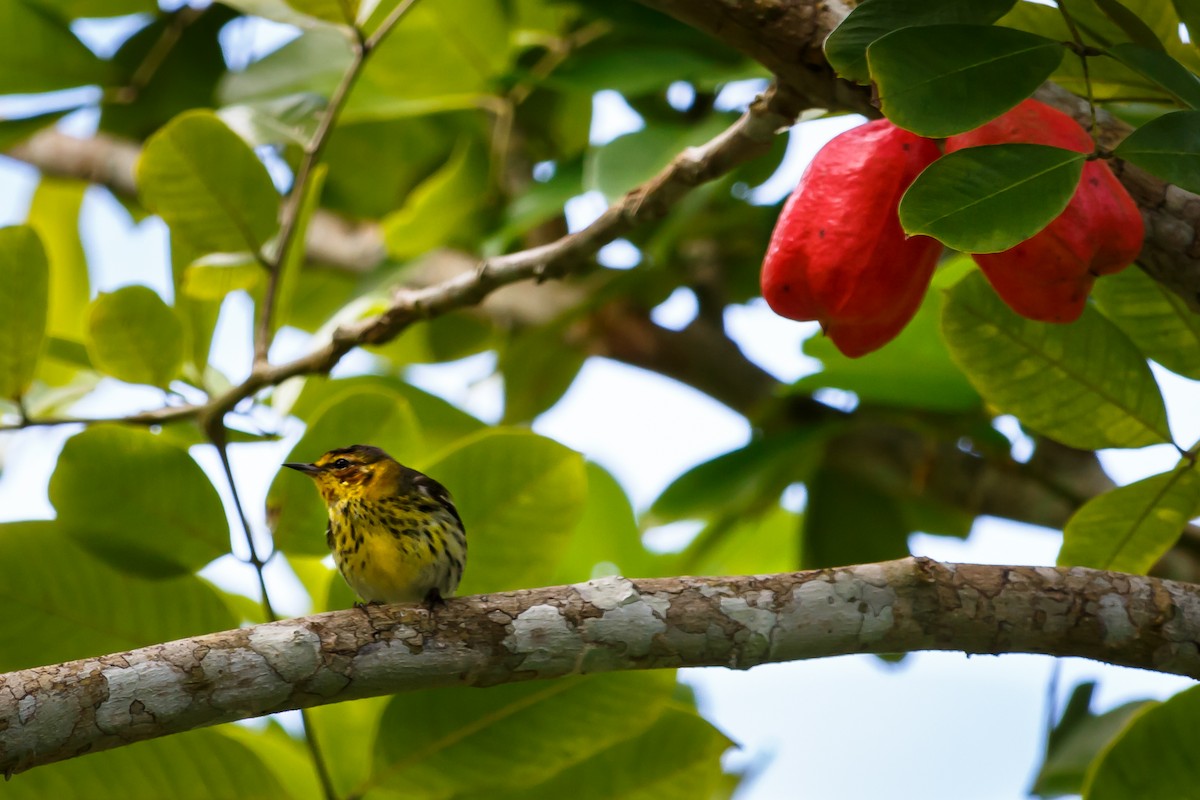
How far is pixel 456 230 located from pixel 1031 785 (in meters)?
1.83

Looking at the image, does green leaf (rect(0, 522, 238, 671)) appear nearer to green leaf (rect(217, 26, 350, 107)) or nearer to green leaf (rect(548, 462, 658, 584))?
green leaf (rect(548, 462, 658, 584))

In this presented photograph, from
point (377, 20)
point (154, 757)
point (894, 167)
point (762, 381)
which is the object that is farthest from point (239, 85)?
point (894, 167)

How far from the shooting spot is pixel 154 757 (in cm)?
178

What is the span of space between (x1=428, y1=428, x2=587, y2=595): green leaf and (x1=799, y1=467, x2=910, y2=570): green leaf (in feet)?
4.05

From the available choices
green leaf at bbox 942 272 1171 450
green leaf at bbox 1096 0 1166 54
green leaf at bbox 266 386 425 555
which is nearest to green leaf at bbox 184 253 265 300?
green leaf at bbox 266 386 425 555

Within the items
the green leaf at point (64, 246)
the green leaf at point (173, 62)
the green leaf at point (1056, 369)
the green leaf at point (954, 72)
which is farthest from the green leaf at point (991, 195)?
the green leaf at point (64, 246)

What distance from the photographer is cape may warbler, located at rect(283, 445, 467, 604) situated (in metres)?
2.10

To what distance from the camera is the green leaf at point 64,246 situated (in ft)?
12.4

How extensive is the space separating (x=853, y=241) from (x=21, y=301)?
128 centimetres

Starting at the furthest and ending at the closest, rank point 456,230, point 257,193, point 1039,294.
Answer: point 456,230 < point 257,193 < point 1039,294

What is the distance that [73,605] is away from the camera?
1.82m

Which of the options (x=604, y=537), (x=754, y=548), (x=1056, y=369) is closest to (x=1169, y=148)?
(x=1056, y=369)

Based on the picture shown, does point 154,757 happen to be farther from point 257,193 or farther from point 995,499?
point 995,499

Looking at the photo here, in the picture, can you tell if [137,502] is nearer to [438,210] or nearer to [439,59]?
[438,210]
